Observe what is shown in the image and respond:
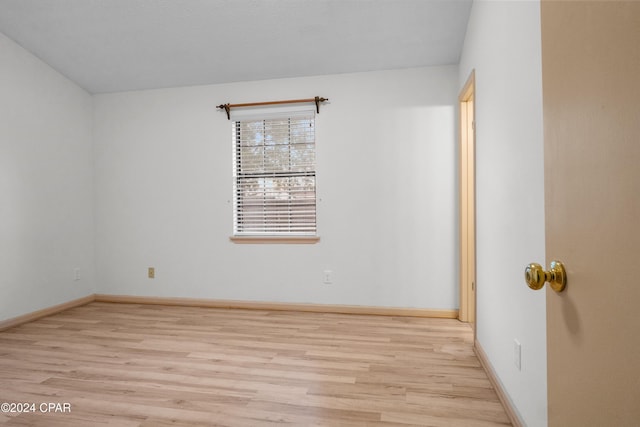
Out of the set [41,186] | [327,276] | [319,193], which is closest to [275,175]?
[319,193]

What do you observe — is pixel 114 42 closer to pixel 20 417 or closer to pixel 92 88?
pixel 92 88

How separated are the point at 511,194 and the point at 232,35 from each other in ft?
8.57

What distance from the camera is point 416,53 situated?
3275 mm

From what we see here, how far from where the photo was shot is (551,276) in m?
0.69

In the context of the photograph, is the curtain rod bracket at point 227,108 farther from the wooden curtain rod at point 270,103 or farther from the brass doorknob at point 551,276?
the brass doorknob at point 551,276

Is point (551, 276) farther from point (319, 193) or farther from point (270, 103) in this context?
point (270, 103)

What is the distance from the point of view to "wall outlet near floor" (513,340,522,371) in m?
1.69

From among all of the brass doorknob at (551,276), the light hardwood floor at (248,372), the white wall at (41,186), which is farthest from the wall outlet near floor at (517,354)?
the white wall at (41,186)

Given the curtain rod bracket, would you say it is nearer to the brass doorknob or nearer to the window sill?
the window sill

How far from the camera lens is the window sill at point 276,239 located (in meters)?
3.67

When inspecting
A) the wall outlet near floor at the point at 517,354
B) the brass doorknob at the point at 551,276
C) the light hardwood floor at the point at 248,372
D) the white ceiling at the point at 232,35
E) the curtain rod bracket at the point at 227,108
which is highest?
the white ceiling at the point at 232,35

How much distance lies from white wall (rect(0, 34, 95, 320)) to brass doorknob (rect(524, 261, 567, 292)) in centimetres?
403

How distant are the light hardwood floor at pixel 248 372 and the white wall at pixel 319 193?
426 mm

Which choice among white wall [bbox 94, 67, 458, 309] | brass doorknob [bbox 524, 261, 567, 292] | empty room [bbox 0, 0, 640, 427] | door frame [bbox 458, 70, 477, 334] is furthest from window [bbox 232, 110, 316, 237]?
A: brass doorknob [bbox 524, 261, 567, 292]
